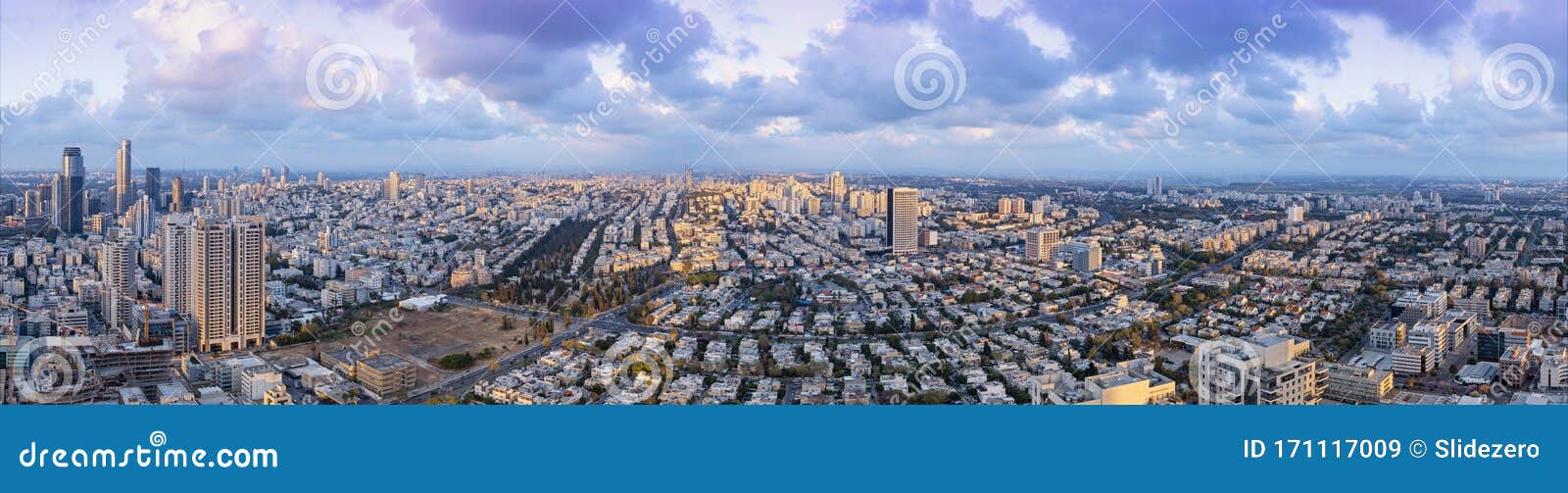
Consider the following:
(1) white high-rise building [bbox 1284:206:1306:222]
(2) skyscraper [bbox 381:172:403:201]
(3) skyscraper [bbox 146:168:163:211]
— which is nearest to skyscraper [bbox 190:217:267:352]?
(3) skyscraper [bbox 146:168:163:211]

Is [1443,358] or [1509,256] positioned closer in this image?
[1443,358]

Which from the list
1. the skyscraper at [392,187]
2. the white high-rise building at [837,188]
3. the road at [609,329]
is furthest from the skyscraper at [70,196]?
the white high-rise building at [837,188]

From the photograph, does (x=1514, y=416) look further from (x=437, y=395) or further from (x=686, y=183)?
(x=686, y=183)

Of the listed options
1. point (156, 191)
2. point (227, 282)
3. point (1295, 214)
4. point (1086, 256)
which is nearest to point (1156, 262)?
point (1086, 256)

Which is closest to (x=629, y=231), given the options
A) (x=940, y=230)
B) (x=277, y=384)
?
(x=940, y=230)

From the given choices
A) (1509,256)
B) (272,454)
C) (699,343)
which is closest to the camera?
(272,454)

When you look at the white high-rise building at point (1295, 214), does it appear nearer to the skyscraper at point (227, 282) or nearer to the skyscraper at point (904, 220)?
the skyscraper at point (904, 220)
